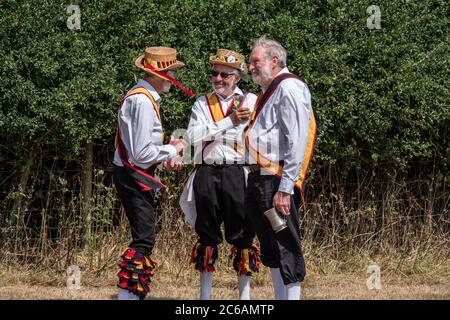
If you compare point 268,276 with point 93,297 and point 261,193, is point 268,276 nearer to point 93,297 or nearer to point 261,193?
point 93,297

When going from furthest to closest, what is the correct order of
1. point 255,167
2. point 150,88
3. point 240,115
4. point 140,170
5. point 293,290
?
point 240,115
point 150,88
point 140,170
point 255,167
point 293,290

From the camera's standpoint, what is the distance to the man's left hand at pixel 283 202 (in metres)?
5.88

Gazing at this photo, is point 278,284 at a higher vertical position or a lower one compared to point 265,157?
lower

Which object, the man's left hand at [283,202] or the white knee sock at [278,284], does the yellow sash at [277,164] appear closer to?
the man's left hand at [283,202]

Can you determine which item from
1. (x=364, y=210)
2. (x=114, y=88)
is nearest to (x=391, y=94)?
(x=364, y=210)

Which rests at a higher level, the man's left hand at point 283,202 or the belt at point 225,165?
the belt at point 225,165

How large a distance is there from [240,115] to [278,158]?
1.06 meters

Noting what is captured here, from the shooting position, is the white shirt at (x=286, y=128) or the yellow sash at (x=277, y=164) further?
the yellow sash at (x=277, y=164)

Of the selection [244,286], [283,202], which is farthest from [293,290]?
[244,286]

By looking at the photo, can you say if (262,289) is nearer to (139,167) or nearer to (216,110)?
(216,110)

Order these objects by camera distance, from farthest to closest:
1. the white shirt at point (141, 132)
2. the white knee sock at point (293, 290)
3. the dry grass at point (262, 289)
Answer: the dry grass at point (262, 289) < the white shirt at point (141, 132) < the white knee sock at point (293, 290)

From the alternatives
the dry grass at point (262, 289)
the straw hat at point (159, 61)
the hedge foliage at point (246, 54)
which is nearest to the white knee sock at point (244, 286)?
the dry grass at point (262, 289)

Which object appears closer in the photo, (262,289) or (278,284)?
(278,284)

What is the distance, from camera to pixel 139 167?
656cm
